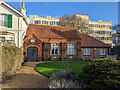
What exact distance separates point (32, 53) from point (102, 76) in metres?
13.6

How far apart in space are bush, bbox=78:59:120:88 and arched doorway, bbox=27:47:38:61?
41.0 ft

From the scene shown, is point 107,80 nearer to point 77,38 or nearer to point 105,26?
point 77,38

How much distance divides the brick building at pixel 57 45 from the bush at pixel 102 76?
493 inches

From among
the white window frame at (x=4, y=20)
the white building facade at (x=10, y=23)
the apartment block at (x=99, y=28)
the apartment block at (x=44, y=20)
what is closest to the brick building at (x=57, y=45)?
the white building facade at (x=10, y=23)

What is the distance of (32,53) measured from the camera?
51.6 ft

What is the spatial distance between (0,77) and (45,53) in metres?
10.8

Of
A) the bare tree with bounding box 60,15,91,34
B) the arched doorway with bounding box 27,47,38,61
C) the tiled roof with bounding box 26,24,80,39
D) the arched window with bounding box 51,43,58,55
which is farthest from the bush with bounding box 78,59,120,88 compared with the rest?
the bare tree with bounding box 60,15,91,34

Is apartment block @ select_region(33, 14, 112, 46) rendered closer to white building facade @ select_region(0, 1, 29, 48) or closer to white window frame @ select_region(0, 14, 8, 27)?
white building facade @ select_region(0, 1, 29, 48)

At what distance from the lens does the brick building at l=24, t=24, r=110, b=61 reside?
15727mm

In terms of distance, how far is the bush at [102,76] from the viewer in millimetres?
3565

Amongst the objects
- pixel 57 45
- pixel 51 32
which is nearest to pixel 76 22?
pixel 51 32

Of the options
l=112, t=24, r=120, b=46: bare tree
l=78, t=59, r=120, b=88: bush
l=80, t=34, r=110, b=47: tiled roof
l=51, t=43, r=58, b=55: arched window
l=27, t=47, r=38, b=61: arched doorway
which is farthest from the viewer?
l=112, t=24, r=120, b=46: bare tree

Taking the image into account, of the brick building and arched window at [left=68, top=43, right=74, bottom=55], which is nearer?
the brick building

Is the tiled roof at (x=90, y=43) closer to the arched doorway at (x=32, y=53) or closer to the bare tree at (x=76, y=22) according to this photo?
the bare tree at (x=76, y=22)
